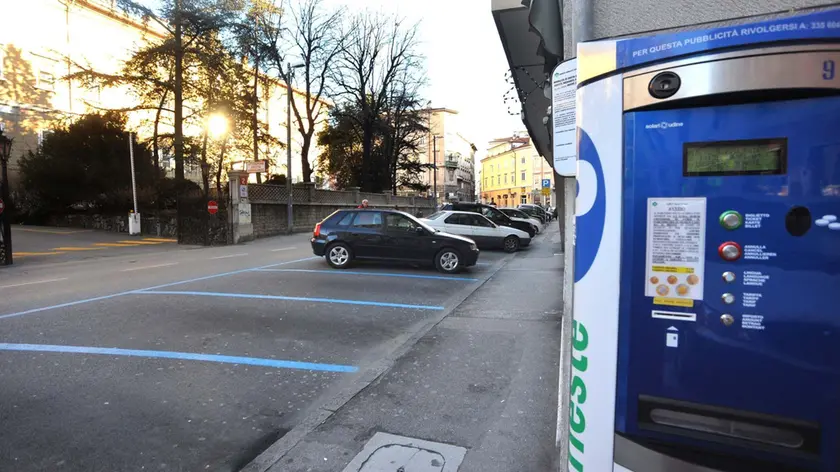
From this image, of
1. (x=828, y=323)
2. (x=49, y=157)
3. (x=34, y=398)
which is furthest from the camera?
(x=49, y=157)

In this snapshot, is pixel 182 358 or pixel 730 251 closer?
pixel 730 251

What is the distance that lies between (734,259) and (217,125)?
102ft

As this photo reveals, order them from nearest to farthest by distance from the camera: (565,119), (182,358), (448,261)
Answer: (565,119)
(182,358)
(448,261)

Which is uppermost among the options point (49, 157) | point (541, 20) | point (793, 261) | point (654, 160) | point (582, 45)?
point (49, 157)

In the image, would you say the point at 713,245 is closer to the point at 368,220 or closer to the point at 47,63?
the point at 368,220

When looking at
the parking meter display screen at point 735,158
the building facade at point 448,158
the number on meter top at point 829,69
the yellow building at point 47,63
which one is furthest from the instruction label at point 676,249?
the building facade at point 448,158

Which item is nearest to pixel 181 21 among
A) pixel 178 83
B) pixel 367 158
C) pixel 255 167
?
pixel 178 83

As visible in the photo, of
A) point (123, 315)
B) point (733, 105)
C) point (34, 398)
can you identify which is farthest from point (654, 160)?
point (123, 315)

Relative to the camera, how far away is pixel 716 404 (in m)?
1.54

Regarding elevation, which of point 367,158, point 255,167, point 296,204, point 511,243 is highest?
point 367,158

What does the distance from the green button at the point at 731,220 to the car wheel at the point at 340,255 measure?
10528mm

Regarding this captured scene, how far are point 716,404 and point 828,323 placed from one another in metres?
0.41

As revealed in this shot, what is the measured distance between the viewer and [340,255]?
1172 centimetres

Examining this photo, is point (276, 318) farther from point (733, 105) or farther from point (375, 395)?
point (733, 105)
